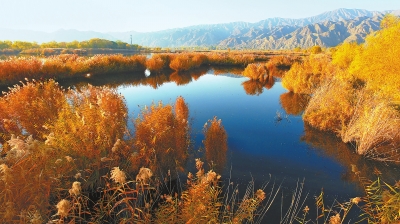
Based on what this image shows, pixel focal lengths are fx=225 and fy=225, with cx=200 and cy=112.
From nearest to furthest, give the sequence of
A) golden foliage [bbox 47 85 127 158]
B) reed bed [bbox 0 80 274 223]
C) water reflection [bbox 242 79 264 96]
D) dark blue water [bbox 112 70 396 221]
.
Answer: reed bed [bbox 0 80 274 223] → golden foliage [bbox 47 85 127 158] → dark blue water [bbox 112 70 396 221] → water reflection [bbox 242 79 264 96]

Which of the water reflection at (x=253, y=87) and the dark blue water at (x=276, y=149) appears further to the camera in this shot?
the water reflection at (x=253, y=87)

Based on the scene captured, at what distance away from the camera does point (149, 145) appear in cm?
663

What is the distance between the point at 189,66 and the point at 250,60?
1252 cm

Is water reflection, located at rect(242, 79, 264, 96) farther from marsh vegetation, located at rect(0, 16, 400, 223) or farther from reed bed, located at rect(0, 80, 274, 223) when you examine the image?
reed bed, located at rect(0, 80, 274, 223)

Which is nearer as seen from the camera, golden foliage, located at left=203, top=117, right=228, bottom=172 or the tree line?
golden foliage, located at left=203, top=117, right=228, bottom=172

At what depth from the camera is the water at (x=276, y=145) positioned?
7.20 m

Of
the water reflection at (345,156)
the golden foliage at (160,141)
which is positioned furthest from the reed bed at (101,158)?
the water reflection at (345,156)

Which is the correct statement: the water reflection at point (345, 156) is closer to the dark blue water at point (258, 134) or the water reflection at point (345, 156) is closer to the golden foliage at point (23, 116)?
the dark blue water at point (258, 134)

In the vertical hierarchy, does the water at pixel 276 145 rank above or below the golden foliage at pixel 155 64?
below

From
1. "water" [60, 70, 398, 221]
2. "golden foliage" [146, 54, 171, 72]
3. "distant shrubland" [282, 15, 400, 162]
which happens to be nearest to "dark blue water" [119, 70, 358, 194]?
"water" [60, 70, 398, 221]

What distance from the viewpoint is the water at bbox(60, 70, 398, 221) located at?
23.6ft

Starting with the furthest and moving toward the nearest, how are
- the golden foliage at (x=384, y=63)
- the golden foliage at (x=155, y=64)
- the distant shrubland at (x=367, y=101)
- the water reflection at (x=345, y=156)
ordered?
1. the golden foliage at (x=155, y=64)
2. the golden foliage at (x=384, y=63)
3. the distant shrubland at (x=367, y=101)
4. the water reflection at (x=345, y=156)

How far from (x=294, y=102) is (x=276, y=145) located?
7.92m

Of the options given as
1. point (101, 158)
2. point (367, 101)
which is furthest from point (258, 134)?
point (101, 158)
